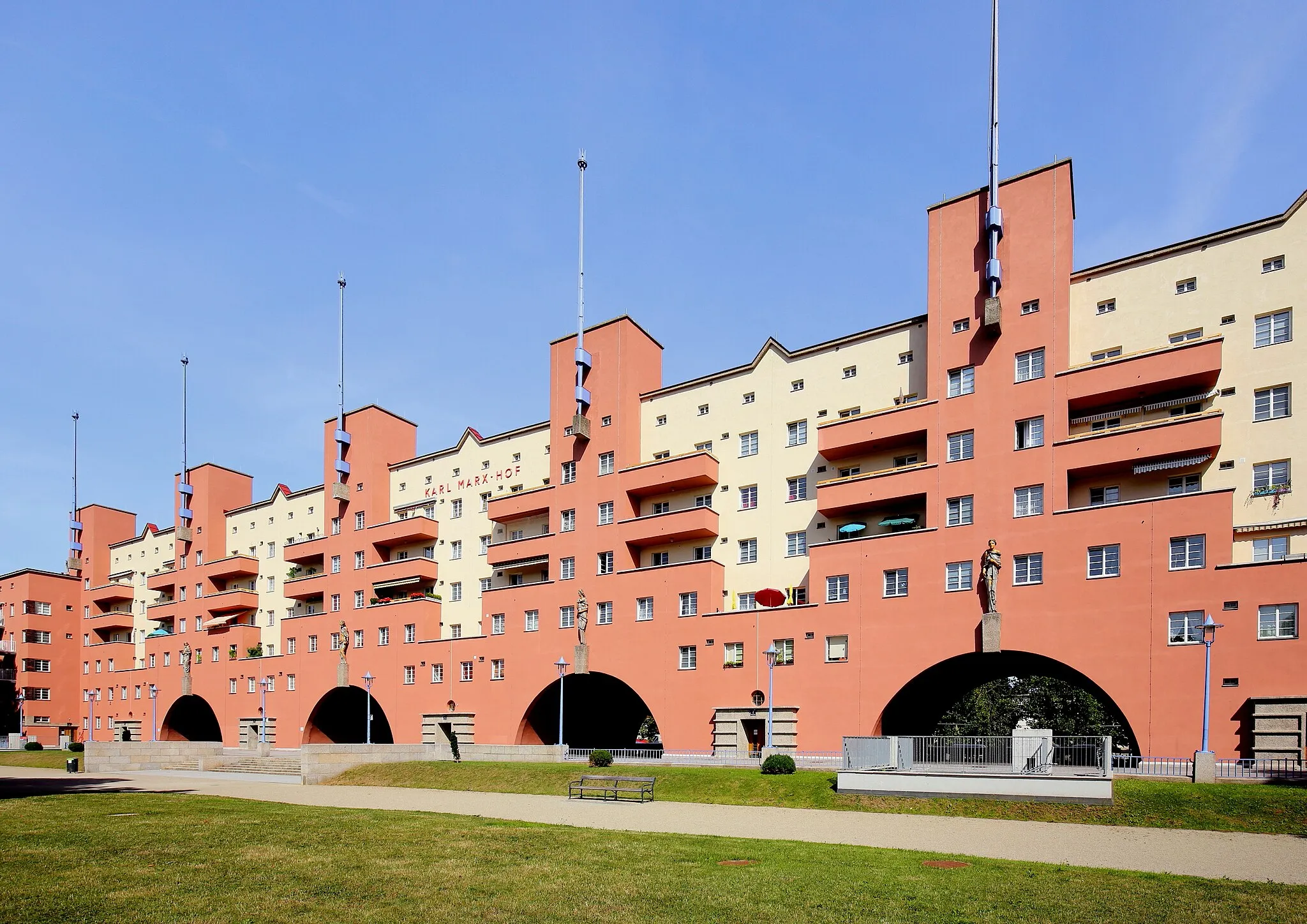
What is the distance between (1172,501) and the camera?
37.7 meters

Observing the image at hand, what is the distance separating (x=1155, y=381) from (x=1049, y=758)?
60.4ft

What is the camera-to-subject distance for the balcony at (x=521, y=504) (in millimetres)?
60031

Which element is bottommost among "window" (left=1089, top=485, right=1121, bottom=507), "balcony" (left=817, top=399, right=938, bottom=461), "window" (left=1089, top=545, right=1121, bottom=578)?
"window" (left=1089, top=545, right=1121, bottom=578)

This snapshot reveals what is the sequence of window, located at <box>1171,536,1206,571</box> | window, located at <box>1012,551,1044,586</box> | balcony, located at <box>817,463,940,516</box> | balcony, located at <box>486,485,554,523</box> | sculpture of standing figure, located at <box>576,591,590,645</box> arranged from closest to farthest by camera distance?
window, located at <box>1171,536,1206,571</box>, window, located at <box>1012,551,1044,586</box>, balcony, located at <box>817,463,940,516</box>, sculpture of standing figure, located at <box>576,591,590,645</box>, balcony, located at <box>486,485,554,523</box>

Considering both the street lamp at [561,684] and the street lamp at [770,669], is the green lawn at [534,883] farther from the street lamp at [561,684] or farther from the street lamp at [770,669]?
the street lamp at [561,684]

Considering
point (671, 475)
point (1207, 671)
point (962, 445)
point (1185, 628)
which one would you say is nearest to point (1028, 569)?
point (1185, 628)

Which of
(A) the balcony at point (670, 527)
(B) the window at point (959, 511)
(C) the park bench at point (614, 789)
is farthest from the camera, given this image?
(A) the balcony at point (670, 527)

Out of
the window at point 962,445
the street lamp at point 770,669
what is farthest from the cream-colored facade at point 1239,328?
the street lamp at point 770,669

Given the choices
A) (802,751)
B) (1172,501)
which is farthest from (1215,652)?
(802,751)

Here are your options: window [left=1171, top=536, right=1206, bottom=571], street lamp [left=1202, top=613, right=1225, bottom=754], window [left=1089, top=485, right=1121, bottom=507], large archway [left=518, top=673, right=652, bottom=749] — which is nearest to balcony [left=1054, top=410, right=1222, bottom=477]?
window [left=1089, top=485, right=1121, bottom=507]

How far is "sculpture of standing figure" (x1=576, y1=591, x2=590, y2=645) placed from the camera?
54562 millimetres

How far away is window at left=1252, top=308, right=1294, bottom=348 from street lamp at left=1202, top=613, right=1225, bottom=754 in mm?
12605

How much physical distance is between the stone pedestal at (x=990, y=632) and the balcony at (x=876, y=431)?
952 cm

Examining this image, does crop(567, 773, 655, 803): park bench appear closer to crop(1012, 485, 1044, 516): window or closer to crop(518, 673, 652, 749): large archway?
crop(518, 673, 652, 749): large archway
